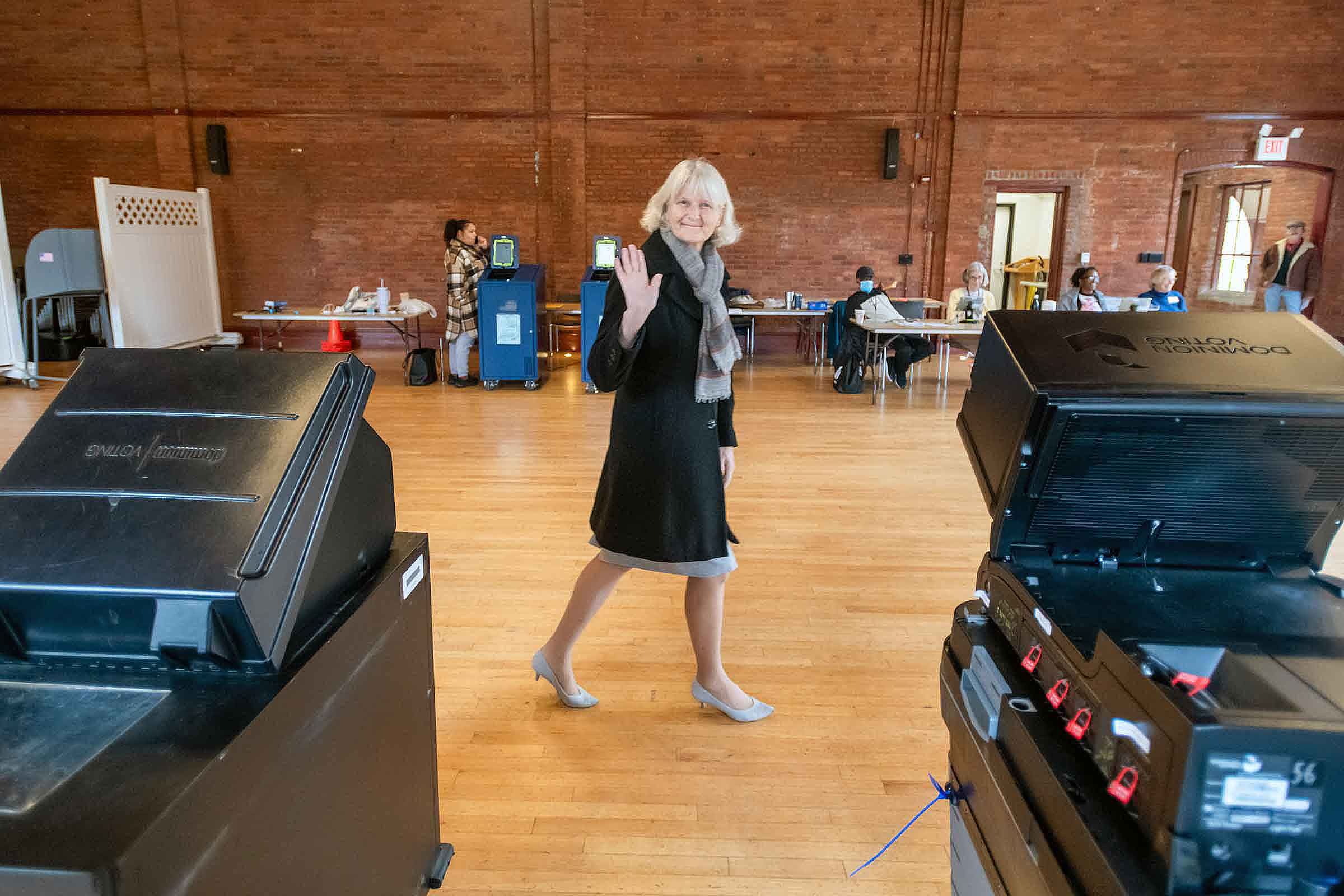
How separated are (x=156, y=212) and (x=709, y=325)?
27.1ft

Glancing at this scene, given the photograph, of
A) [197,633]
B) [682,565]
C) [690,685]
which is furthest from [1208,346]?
[690,685]

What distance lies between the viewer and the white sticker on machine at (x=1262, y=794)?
2.38ft

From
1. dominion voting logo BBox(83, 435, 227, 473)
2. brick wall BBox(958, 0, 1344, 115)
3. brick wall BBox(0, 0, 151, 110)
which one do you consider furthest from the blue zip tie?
brick wall BBox(0, 0, 151, 110)

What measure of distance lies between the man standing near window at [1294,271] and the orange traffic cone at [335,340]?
9822 millimetres

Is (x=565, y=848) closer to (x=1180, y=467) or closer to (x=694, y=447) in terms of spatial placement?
(x=694, y=447)

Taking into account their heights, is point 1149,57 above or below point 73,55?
above

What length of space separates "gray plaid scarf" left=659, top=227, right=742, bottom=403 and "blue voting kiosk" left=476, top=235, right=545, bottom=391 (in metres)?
5.62

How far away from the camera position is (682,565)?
6.81ft

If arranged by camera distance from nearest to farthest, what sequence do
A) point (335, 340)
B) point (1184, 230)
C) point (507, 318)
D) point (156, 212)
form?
point (507, 318)
point (156, 212)
point (335, 340)
point (1184, 230)

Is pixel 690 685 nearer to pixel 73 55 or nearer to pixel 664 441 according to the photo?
pixel 664 441

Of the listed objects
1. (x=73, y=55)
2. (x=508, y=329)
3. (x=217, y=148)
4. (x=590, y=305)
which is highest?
(x=73, y=55)

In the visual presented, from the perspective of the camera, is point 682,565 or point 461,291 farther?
point 461,291

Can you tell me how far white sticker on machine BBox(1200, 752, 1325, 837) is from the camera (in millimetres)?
724

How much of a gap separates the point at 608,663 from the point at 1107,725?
1.95 m
